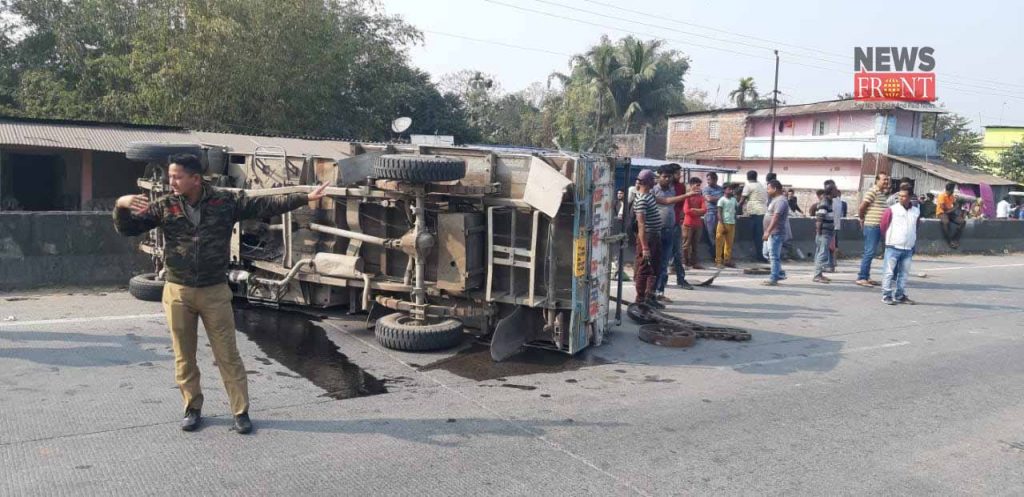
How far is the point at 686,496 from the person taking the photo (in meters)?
4.29

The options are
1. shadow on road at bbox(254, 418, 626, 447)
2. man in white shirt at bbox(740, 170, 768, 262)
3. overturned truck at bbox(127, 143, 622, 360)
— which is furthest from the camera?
man in white shirt at bbox(740, 170, 768, 262)

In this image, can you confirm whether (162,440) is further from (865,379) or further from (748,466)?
(865,379)

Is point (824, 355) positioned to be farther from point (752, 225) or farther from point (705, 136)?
point (705, 136)

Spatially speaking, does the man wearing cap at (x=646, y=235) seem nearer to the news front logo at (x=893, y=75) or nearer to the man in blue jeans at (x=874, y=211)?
the man in blue jeans at (x=874, y=211)

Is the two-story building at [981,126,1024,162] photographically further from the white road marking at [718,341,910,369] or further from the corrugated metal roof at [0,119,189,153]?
the corrugated metal roof at [0,119,189,153]

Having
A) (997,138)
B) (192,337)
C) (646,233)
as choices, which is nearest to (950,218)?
(646,233)

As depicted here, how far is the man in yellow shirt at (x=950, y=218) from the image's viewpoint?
20344 millimetres

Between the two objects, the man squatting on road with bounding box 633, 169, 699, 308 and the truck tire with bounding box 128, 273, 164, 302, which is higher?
the man squatting on road with bounding box 633, 169, 699, 308

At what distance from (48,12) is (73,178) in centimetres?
1389

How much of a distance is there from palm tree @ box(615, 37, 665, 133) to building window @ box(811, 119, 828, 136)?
10300mm

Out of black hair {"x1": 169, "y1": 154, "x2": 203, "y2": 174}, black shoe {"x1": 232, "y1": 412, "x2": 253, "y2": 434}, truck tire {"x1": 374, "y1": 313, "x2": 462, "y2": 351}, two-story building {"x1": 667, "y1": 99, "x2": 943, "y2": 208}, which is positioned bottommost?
black shoe {"x1": 232, "y1": 412, "x2": 253, "y2": 434}

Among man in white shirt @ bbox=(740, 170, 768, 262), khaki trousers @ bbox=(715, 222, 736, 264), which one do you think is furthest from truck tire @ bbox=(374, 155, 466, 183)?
man in white shirt @ bbox=(740, 170, 768, 262)

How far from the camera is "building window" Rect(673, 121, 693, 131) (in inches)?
1818

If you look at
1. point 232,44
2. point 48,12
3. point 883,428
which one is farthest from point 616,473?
point 48,12
